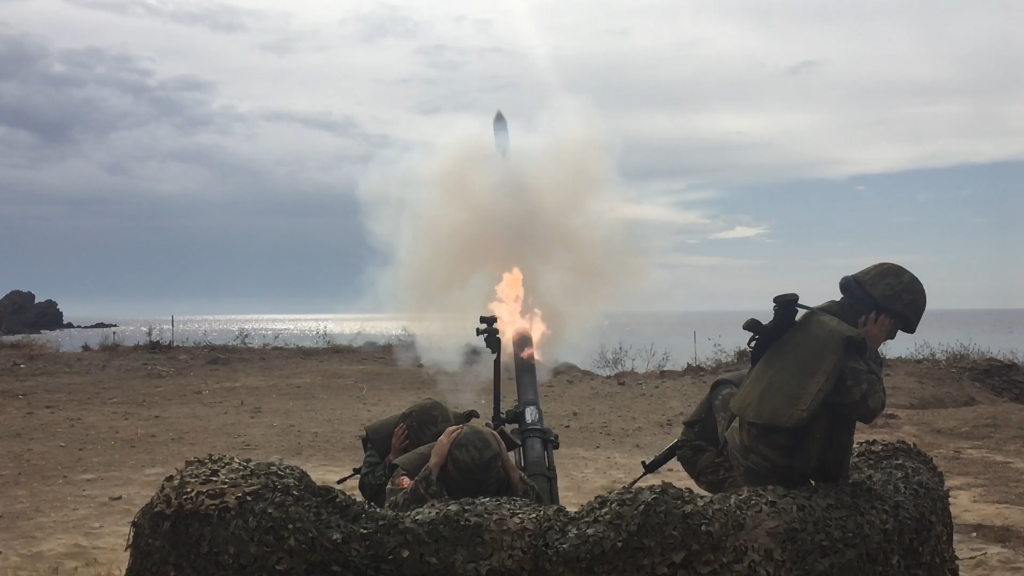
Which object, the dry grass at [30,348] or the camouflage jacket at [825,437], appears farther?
the dry grass at [30,348]

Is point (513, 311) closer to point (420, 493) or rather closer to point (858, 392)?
point (420, 493)

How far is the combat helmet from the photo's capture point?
4.26 m

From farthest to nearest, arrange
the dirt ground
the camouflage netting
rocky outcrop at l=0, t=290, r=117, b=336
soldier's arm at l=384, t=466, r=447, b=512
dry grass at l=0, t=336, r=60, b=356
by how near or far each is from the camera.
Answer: rocky outcrop at l=0, t=290, r=117, b=336, dry grass at l=0, t=336, r=60, b=356, the dirt ground, soldier's arm at l=384, t=466, r=447, b=512, the camouflage netting

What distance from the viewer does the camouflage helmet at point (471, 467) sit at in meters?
4.33

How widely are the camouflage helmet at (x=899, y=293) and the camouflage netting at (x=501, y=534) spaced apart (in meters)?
1.04

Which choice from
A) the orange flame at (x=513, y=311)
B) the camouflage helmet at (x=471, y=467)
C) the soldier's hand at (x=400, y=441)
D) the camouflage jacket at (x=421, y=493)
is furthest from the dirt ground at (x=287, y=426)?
the camouflage helmet at (x=471, y=467)

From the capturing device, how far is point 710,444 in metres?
5.71

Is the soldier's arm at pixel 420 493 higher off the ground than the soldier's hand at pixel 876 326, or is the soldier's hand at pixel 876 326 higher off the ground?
the soldier's hand at pixel 876 326

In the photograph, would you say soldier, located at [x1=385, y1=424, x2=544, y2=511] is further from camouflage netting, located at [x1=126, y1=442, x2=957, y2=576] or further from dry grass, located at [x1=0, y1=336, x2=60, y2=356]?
dry grass, located at [x1=0, y1=336, x2=60, y2=356]

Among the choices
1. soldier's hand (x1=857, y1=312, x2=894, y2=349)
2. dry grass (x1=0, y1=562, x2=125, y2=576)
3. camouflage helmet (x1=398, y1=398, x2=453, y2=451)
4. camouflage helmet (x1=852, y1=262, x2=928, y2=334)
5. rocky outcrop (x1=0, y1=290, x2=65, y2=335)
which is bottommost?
dry grass (x1=0, y1=562, x2=125, y2=576)

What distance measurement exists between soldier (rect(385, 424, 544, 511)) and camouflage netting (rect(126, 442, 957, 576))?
509mm

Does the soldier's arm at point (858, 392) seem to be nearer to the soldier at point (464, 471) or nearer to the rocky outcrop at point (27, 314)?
the soldier at point (464, 471)

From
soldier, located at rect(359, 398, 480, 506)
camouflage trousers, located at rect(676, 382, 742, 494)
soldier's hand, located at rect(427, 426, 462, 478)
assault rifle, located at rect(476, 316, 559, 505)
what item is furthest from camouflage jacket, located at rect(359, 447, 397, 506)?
camouflage trousers, located at rect(676, 382, 742, 494)

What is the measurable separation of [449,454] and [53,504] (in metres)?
5.78
